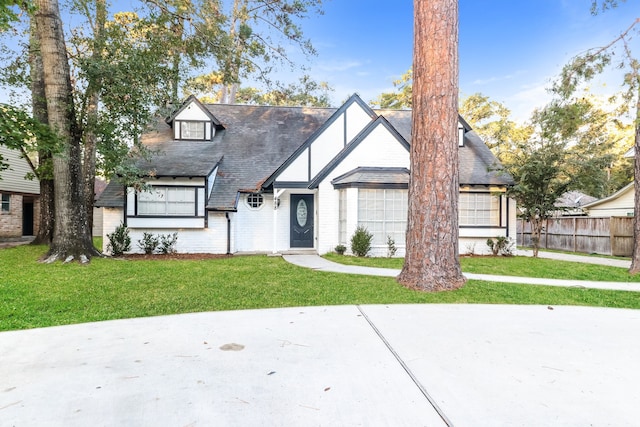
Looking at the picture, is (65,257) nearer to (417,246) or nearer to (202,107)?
(202,107)

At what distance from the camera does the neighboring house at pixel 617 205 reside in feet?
58.1

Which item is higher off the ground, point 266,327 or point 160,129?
point 160,129

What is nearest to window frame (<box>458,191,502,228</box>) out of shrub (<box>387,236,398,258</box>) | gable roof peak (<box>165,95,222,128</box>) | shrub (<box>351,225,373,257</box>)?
shrub (<box>387,236,398,258</box>)

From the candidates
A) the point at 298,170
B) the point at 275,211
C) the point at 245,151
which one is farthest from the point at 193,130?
the point at 275,211

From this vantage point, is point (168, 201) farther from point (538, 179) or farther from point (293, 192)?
point (538, 179)

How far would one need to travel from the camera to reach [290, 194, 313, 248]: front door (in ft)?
44.5

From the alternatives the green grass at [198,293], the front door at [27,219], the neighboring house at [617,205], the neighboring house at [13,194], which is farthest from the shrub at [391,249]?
the front door at [27,219]

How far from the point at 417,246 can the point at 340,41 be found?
43.2 ft

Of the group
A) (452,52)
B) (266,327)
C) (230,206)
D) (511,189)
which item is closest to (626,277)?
(511,189)

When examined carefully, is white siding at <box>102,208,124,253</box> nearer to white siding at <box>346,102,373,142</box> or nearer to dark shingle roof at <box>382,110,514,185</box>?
white siding at <box>346,102,373,142</box>

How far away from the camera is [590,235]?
14266 millimetres

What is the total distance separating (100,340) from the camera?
3.56 metres

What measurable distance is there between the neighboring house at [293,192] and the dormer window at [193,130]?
0.04 metres

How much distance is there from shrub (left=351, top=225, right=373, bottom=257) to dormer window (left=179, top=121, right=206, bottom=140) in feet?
27.2
